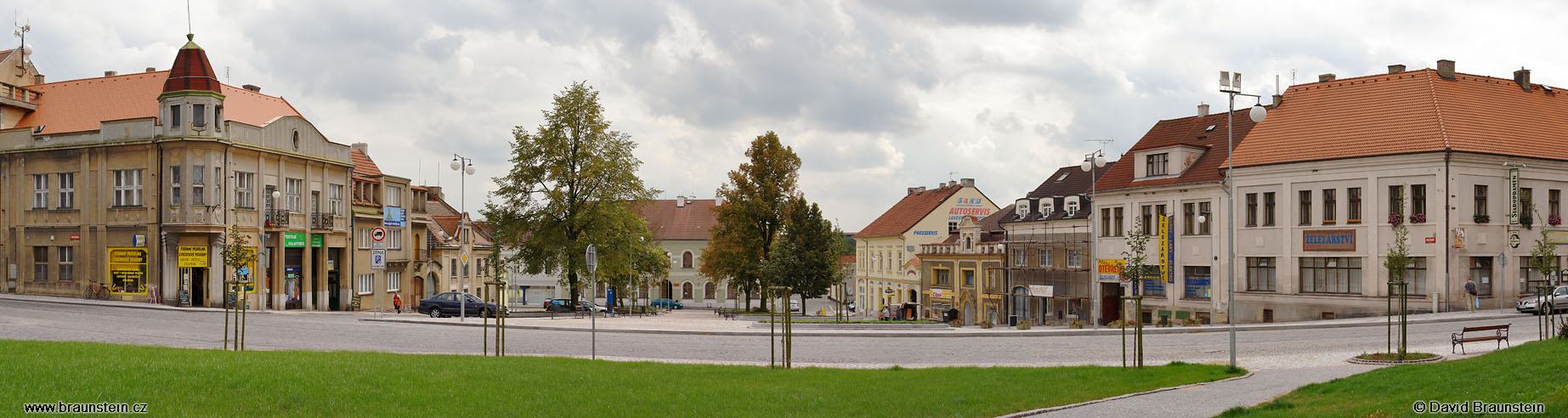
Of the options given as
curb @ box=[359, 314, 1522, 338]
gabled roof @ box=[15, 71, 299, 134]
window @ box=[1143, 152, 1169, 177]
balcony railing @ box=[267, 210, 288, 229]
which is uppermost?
gabled roof @ box=[15, 71, 299, 134]

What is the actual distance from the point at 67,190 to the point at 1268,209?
4957 centimetres

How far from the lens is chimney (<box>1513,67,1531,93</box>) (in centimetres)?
4550

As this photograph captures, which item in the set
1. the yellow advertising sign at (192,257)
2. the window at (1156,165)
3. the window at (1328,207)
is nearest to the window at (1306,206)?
the window at (1328,207)

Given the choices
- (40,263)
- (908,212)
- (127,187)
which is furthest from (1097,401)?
(908,212)

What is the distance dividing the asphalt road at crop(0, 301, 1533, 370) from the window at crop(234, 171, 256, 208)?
9.31 meters

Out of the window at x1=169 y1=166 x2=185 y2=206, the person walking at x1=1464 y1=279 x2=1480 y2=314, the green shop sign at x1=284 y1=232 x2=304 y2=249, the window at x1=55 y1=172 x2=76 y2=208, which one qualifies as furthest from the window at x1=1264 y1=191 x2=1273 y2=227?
the window at x1=55 y1=172 x2=76 y2=208

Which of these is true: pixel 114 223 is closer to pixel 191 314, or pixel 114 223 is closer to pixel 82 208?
pixel 82 208

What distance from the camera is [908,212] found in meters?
82.8

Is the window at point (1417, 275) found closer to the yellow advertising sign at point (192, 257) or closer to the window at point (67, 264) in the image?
the yellow advertising sign at point (192, 257)

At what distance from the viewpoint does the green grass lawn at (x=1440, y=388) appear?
39.1 feet

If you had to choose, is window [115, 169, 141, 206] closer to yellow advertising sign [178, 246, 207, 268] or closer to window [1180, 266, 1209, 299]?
yellow advertising sign [178, 246, 207, 268]

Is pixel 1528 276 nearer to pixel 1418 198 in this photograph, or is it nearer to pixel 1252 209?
pixel 1418 198

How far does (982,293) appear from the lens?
65.8m

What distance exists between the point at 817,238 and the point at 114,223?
3032 centimetres
